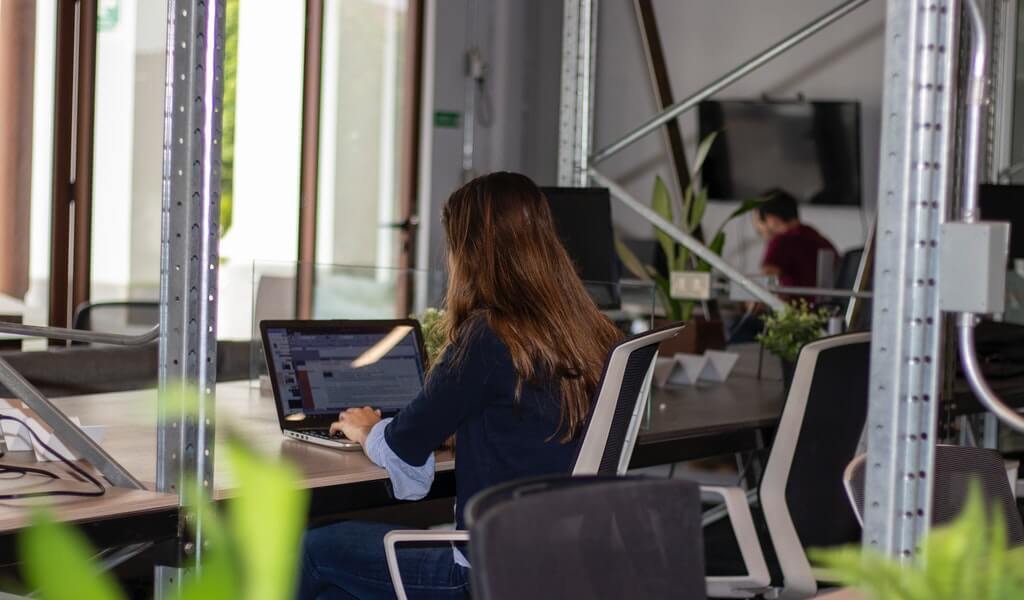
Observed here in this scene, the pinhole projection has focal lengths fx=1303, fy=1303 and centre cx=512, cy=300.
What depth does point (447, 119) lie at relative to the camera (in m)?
7.72

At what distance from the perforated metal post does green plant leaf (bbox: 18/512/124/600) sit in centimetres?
145

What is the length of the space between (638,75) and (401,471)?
268 inches

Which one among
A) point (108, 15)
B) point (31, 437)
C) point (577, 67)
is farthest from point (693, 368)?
point (108, 15)

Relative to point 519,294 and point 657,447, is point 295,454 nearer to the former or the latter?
point 519,294

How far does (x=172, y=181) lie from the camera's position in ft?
6.07

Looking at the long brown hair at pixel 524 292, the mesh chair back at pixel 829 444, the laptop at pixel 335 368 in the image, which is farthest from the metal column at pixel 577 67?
the long brown hair at pixel 524 292

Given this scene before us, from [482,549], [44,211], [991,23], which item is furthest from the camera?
[44,211]

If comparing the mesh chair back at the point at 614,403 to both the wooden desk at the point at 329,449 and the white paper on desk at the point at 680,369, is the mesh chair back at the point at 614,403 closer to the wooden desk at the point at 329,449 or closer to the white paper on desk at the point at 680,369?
the wooden desk at the point at 329,449

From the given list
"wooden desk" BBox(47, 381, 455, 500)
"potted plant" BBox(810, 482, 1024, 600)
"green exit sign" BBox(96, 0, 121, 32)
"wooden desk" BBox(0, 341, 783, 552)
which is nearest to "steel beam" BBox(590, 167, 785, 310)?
"wooden desk" BBox(0, 341, 783, 552)

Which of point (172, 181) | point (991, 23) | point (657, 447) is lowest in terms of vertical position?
point (657, 447)

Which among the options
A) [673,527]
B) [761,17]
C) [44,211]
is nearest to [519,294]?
[673,527]

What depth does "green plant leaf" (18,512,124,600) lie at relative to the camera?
1.32ft

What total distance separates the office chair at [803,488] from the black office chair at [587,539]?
3.95 ft

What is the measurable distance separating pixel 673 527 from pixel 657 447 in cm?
155
